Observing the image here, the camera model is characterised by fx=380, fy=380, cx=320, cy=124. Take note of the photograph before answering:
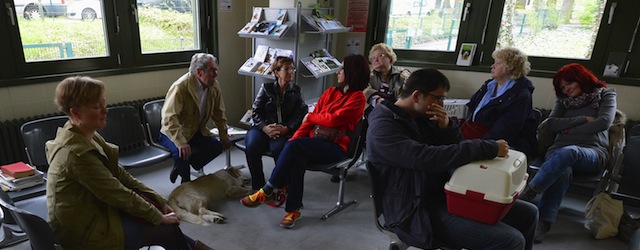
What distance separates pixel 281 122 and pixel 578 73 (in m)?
2.24

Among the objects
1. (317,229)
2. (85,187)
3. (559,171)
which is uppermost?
(85,187)

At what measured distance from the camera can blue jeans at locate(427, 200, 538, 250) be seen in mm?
1549

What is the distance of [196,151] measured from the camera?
3014mm

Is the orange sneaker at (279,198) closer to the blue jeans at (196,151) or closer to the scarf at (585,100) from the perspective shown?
the blue jeans at (196,151)

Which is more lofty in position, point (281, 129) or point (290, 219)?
point (281, 129)

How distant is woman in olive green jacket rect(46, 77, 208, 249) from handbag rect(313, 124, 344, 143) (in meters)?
1.36

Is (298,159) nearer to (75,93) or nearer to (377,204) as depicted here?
(377,204)

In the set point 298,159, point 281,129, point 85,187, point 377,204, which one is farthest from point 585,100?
point 85,187

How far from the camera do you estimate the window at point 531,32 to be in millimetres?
3307

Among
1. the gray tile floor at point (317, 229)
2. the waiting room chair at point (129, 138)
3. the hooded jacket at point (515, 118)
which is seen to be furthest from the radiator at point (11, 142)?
the hooded jacket at point (515, 118)

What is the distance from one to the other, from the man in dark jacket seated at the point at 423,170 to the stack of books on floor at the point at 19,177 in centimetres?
200

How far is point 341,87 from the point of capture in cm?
284

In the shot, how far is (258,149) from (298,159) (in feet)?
1.55

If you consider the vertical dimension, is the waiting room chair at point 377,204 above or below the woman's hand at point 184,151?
above
